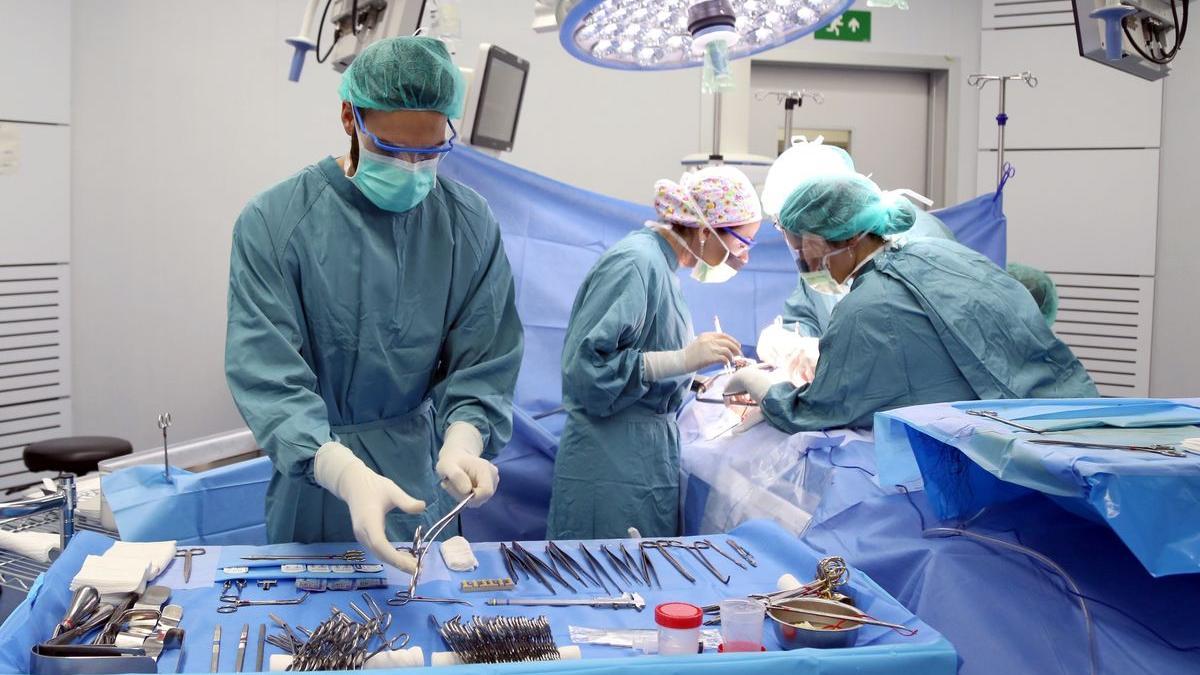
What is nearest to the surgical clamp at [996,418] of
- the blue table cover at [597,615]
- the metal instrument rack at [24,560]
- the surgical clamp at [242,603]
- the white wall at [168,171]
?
the blue table cover at [597,615]

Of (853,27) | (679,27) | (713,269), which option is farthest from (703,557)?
(853,27)

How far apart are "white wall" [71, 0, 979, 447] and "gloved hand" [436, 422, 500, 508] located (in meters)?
2.81

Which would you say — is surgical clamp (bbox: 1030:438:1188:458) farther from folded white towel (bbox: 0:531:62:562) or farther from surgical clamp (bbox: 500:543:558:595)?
folded white towel (bbox: 0:531:62:562)

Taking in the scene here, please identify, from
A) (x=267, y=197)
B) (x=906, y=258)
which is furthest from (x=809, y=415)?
(x=267, y=197)

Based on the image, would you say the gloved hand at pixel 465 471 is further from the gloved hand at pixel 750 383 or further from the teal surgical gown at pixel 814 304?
the teal surgical gown at pixel 814 304

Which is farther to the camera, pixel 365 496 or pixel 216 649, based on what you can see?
pixel 365 496

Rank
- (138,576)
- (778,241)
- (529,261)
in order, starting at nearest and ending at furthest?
(138,576)
(529,261)
(778,241)

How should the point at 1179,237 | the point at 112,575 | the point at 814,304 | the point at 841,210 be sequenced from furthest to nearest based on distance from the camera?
1. the point at 1179,237
2. the point at 814,304
3. the point at 841,210
4. the point at 112,575

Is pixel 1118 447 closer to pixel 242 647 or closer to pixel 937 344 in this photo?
pixel 937 344

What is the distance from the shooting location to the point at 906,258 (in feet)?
7.31

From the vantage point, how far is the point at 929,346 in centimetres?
210

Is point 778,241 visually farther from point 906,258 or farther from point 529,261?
point 906,258

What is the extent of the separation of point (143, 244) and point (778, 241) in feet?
8.34

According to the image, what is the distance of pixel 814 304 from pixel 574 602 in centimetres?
207
